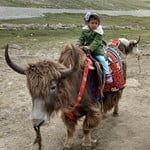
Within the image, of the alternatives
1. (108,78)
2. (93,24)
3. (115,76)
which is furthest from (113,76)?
(93,24)

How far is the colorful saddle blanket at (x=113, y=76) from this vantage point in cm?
468

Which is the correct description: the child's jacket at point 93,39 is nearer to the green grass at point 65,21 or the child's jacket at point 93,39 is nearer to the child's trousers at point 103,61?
the child's trousers at point 103,61

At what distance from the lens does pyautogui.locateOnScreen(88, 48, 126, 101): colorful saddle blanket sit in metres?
4.68

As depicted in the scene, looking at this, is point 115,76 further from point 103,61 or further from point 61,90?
point 61,90

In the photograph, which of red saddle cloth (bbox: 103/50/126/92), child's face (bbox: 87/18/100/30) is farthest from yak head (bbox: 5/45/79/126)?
red saddle cloth (bbox: 103/50/126/92)

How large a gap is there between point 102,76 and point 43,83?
1.41 m

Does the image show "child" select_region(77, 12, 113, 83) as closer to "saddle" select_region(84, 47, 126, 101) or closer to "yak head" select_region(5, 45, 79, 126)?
"saddle" select_region(84, 47, 126, 101)

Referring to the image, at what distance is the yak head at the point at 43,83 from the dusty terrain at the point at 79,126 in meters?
0.40

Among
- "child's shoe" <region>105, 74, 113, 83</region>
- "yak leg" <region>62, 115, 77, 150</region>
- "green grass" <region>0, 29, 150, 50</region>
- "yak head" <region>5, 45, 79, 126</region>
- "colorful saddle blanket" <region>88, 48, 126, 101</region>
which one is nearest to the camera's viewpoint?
"yak head" <region>5, 45, 79, 126</region>

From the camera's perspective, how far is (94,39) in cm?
480

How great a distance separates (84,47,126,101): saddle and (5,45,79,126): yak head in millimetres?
968

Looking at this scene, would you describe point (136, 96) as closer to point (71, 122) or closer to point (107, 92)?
point (107, 92)

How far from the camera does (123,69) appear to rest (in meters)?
6.07

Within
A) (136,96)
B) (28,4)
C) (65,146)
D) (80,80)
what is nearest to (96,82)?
(80,80)
